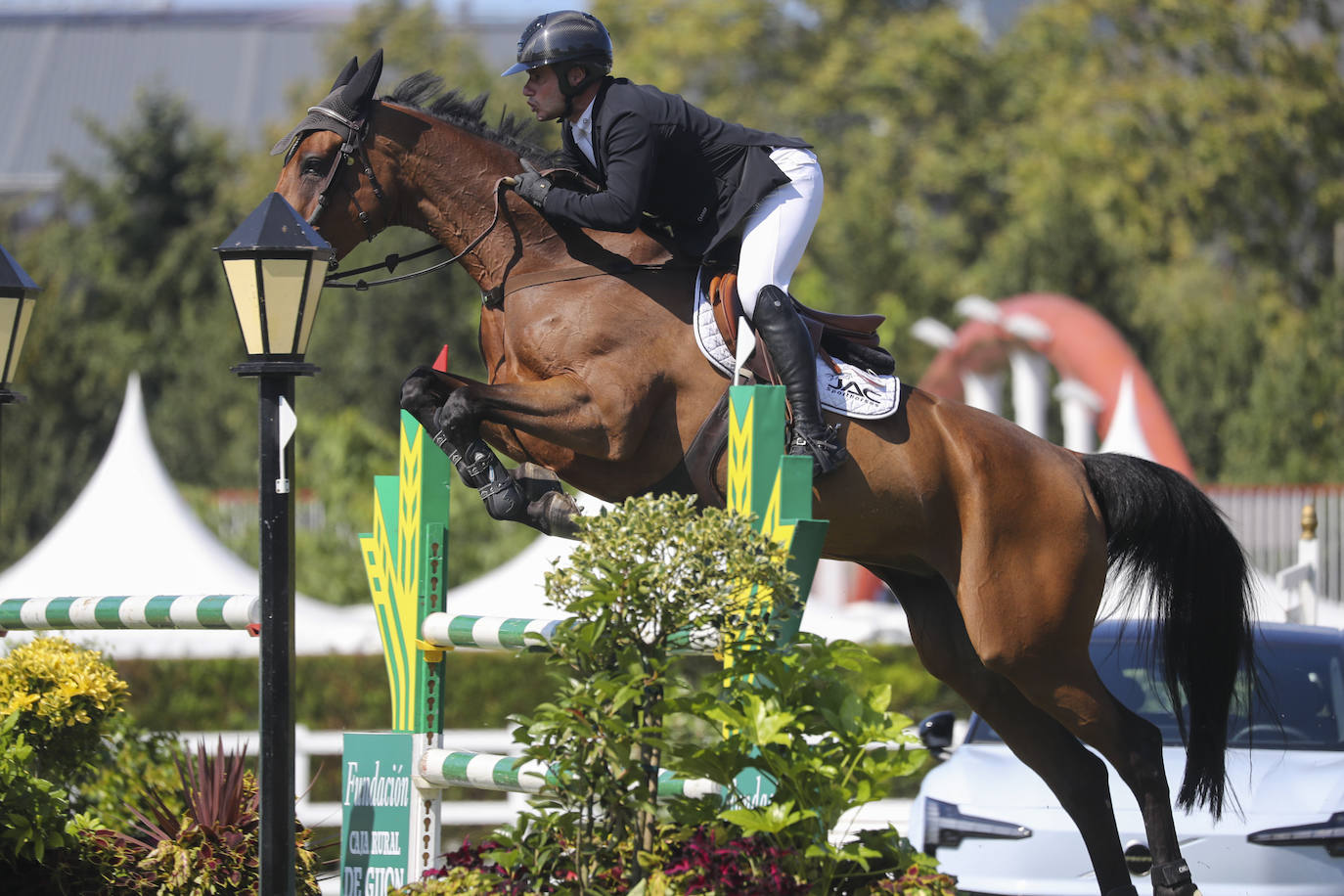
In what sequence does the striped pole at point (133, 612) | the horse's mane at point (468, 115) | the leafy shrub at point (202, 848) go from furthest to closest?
the horse's mane at point (468, 115)
the striped pole at point (133, 612)
the leafy shrub at point (202, 848)

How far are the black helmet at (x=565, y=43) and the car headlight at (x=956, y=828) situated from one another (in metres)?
2.69

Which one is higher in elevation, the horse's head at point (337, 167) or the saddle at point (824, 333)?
the horse's head at point (337, 167)

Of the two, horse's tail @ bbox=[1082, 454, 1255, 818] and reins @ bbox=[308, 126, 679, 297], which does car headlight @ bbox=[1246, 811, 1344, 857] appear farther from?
reins @ bbox=[308, 126, 679, 297]

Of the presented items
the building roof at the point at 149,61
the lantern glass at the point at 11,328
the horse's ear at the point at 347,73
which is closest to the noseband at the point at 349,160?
the horse's ear at the point at 347,73

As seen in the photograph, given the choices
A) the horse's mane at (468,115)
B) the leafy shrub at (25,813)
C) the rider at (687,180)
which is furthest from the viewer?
the horse's mane at (468,115)

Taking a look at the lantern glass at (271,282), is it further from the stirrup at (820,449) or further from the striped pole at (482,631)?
the stirrup at (820,449)

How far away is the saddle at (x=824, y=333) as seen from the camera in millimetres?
4387

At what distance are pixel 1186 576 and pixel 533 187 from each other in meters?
2.47

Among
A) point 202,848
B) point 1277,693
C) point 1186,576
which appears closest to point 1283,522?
point 1277,693

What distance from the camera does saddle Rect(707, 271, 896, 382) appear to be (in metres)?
4.39

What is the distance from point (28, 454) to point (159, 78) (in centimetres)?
1176

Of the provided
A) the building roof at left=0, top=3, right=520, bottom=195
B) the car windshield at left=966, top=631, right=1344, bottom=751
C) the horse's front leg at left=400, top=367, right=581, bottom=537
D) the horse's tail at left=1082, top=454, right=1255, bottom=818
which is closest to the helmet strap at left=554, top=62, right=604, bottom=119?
the horse's front leg at left=400, top=367, right=581, bottom=537

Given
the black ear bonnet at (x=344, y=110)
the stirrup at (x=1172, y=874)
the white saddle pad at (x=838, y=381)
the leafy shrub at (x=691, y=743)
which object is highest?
the black ear bonnet at (x=344, y=110)

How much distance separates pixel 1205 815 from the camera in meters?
4.99
